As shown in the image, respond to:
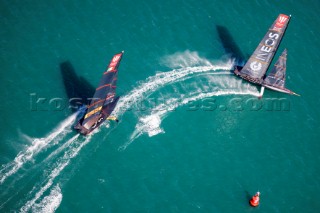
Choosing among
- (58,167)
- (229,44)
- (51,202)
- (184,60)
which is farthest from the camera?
(229,44)

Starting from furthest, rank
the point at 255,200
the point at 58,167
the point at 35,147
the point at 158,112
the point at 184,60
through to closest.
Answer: the point at 184,60
the point at 158,112
the point at 35,147
the point at 58,167
the point at 255,200

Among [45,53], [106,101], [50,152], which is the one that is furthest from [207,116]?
[45,53]

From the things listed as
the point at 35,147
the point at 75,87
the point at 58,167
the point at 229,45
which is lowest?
the point at 58,167

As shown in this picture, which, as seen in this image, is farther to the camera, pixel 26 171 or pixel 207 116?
pixel 207 116

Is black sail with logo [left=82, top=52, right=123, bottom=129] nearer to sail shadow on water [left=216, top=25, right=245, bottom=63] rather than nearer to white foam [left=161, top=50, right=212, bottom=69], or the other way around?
white foam [left=161, top=50, right=212, bottom=69]

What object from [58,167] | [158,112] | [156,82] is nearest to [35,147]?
[58,167]

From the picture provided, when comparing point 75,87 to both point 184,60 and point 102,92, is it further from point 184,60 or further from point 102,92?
point 184,60

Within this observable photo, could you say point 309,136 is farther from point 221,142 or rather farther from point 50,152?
point 50,152
